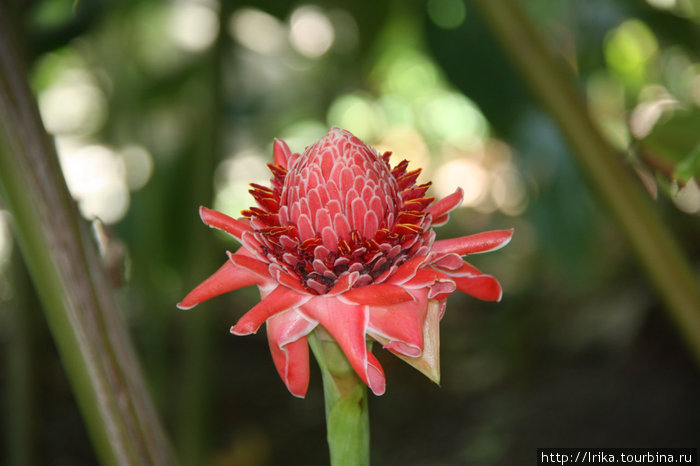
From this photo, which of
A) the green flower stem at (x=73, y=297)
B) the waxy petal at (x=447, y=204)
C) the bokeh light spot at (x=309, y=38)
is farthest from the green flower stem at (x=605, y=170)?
the bokeh light spot at (x=309, y=38)

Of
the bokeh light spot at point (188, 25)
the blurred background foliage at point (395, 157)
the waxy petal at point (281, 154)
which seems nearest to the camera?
the waxy petal at point (281, 154)

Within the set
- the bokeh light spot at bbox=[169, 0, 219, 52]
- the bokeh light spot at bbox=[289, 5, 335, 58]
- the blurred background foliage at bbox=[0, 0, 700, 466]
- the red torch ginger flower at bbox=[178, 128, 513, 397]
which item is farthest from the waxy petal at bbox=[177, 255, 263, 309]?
the bokeh light spot at bbox=[169, 0, 219, 52]

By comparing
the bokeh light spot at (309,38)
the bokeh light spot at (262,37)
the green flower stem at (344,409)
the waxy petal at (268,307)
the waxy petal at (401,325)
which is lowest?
the green flower stem at (344,409)

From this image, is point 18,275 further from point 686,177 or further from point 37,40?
point 686,177

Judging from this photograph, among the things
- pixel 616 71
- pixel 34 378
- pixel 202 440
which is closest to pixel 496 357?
pixel 616 71

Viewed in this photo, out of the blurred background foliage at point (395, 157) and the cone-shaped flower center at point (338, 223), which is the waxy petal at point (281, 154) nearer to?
the cone-shaped flower center at point (338, 223)

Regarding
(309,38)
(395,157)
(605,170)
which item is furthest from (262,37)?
(605,170)

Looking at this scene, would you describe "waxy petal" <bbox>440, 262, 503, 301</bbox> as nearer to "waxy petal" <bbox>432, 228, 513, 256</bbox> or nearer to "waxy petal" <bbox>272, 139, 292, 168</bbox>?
"waxy petal" <bbox>432, 228, 513, 256</bbox>
